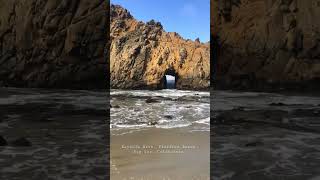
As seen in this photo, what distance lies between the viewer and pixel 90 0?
3816 cm

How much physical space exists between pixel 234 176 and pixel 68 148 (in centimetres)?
359

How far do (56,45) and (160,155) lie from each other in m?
32.9

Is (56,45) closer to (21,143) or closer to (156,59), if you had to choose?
(156,59)

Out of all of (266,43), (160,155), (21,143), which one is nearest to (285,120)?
(160,155)

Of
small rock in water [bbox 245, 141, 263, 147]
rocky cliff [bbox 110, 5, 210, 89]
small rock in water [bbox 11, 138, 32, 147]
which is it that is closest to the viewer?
small rock in water [bbox 11, 138, 32, 147]

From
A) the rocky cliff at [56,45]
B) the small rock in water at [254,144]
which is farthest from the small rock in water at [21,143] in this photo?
the rocky cliff at [56,45]

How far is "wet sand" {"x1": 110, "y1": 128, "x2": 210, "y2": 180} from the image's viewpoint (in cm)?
594

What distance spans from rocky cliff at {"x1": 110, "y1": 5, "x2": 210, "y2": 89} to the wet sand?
48.1 metres

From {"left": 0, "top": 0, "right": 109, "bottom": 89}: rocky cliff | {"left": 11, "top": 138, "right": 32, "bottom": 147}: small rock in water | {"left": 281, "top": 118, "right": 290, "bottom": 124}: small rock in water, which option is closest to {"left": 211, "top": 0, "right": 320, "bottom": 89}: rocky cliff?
{"left": 0, "top": 0, "right": 109, "bottom": 89}: rocky cliff

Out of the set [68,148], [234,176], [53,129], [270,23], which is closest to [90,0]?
[270,23]

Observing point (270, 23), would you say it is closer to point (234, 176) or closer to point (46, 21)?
point (46, 21)

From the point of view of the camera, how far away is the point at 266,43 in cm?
3656

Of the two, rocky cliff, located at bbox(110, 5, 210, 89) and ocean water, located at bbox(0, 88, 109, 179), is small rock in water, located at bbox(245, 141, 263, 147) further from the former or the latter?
rocky cliff, located at bbox(110, 5, 210, 89)

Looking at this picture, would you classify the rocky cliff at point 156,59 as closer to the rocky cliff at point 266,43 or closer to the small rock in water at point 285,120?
the rocky cliff at point 266,43
